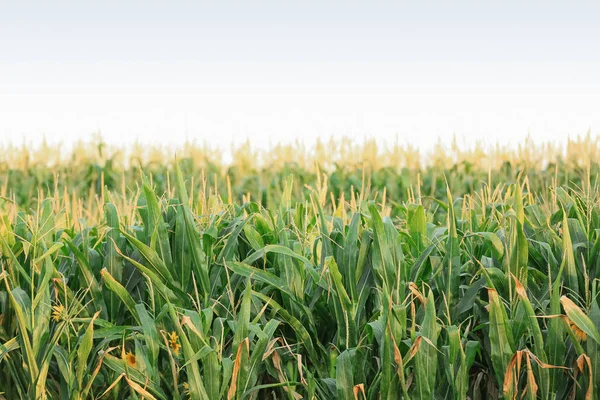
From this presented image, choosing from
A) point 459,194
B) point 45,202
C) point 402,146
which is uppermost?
point 45,202

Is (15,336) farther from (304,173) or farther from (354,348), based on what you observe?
(304,173)

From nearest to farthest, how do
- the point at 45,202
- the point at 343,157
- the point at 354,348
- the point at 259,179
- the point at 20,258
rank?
the point at 354,348
the point at 20,258
the point at 45,202
the point at 259,179
the point at 343,157

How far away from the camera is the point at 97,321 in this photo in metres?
2.19

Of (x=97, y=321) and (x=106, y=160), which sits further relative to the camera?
(x=106, y=160)

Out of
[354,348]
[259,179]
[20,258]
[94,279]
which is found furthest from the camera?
[259,179]

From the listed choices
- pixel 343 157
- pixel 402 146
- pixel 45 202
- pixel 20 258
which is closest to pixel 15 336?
pixel 20 258

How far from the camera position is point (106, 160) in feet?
33.8

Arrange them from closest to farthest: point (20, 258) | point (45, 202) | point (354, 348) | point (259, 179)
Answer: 1. point (354, 348)
2. point (20, 258)
3. point (45, 202)
4. point (259, 179)

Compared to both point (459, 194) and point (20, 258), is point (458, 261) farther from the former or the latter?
point (459, 194)

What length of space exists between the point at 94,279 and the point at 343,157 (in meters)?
7.83

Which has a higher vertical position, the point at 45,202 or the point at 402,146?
the point at 45,202

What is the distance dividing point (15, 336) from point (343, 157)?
7.89 metres

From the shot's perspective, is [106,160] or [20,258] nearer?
Answer: [20,258]

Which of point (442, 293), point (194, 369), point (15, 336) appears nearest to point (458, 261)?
point (442, 293)
